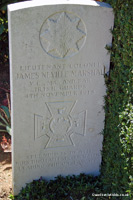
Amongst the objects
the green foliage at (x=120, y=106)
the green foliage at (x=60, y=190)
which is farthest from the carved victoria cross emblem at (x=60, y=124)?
the green foliage at (x=60, y=190)

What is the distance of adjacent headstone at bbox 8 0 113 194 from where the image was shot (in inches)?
109

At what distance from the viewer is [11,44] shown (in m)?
2.73

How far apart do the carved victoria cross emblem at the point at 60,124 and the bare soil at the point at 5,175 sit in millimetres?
737

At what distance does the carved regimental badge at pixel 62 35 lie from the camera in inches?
110

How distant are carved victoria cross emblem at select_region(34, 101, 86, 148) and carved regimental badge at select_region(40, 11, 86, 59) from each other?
0.56 metres

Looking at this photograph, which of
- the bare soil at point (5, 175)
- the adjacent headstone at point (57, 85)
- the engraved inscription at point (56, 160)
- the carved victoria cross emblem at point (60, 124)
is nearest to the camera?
the adjacent headstone at point (57, 85)

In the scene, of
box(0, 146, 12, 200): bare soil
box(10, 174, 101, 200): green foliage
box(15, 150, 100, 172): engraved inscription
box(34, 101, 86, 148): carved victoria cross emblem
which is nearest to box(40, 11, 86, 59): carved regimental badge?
box(34, 101, 86, 148): carved victoria cross emblem

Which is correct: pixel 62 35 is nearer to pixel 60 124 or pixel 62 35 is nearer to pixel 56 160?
pixel 60 124

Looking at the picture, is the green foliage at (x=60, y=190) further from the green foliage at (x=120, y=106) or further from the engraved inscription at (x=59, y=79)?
the engraved inscription at (x=59, y=79)

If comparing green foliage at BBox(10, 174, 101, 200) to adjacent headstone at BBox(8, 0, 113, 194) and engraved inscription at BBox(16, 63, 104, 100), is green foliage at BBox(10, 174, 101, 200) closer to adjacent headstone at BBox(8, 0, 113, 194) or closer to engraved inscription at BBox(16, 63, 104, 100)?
adjacent headstone at BBox(8, 0, 113, 194)

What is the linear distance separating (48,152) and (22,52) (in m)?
1.18

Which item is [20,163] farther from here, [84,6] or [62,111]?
[84,6]

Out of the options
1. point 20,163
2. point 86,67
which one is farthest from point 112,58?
point 20,163

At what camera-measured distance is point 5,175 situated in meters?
3.70
